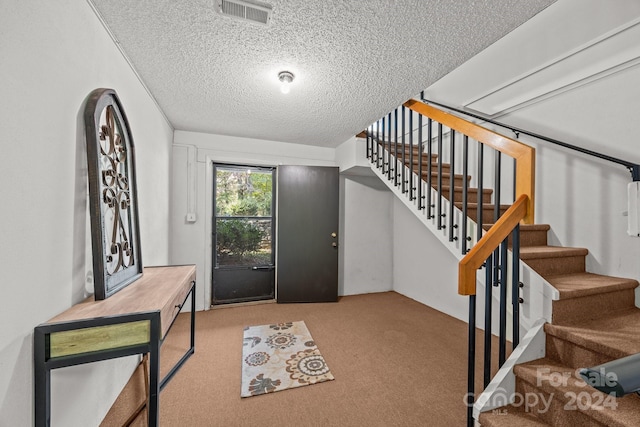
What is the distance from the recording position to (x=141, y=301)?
1.28 m

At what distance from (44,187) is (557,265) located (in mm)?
2958

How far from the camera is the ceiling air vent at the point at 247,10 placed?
54.9 inches

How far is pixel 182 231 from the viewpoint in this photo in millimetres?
3385

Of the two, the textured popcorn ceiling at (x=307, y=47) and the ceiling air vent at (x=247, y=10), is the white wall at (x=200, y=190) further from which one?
the ceiling air vent at (x=247, y=10)

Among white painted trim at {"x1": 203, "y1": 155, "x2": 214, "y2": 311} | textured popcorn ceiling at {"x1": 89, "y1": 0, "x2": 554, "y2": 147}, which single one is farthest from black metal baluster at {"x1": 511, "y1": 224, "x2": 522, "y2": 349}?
white painted trim at {"x1": 203, "y1": 155, "x2": 214, "y2": 311}

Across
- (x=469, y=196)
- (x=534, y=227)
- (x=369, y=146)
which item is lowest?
(x=534, y=227)

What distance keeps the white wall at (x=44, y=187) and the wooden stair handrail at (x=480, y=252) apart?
6.04 ft

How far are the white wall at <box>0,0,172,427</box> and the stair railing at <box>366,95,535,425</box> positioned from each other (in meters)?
1.85

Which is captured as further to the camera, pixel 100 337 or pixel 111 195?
pixel 111 195

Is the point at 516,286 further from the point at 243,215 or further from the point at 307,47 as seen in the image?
A: the point at 243,215

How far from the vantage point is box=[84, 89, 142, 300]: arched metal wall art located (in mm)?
1294

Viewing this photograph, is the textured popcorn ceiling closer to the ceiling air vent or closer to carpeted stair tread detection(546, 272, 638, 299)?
the ceiling air vent

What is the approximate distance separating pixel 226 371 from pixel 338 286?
7.33 feet

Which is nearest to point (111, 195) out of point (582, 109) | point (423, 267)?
point (582, 109)
